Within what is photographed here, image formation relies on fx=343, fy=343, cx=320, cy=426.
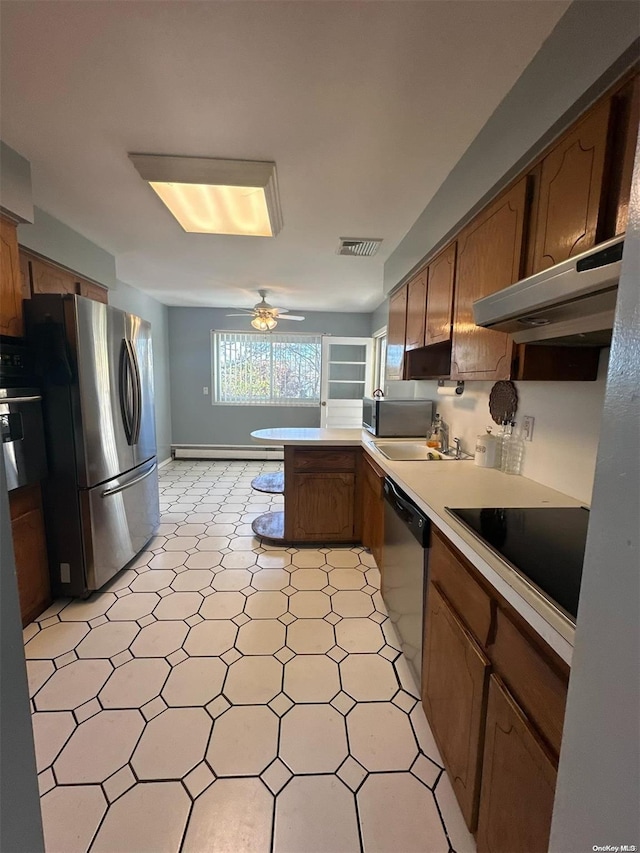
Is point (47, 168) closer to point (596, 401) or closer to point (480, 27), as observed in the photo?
point (480, 27)

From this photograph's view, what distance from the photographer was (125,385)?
88.4 inches

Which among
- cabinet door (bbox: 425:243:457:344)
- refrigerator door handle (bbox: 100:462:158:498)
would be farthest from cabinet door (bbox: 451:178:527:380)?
refrigerator door handle (bbox: 100:462:158:498)

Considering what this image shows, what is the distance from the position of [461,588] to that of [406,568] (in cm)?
53

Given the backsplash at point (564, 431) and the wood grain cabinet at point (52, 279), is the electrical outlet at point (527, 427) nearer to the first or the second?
the backsplash at point (564, 431)

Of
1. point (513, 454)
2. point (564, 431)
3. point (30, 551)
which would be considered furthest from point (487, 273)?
point (30, 551)

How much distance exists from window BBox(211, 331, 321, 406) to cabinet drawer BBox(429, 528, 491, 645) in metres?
4.36

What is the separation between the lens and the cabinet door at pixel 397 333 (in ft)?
8.29

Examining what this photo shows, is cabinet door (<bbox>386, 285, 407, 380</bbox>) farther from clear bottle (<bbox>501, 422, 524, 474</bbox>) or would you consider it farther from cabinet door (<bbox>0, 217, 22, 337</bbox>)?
cabinet door (<bbox>0, 217, 22, 337</bbox>)

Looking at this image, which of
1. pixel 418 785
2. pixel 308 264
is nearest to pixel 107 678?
pixel 418 785

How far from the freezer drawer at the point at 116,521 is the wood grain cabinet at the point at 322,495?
1.05 meters

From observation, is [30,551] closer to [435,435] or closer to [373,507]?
[373,507]

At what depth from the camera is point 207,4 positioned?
97cm

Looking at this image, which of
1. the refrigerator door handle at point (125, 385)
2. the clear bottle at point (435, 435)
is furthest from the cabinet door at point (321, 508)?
the refrigerator door handle at point (125, 385)

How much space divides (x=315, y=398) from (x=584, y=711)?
16.9ft
